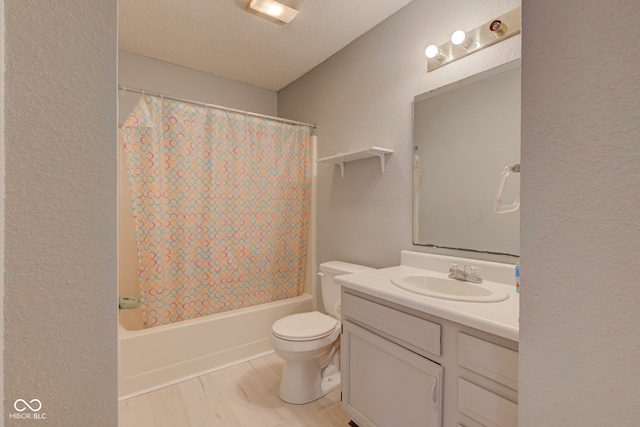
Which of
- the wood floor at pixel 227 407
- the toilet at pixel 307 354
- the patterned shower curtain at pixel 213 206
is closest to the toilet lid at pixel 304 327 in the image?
the toilet at pixel 307 354

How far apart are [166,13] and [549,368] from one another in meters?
2.49

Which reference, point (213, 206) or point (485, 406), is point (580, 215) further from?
point (213, 206)

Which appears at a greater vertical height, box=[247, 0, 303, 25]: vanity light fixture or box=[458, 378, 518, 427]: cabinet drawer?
box=[247, 0, 303, 25]: vanity light fixture

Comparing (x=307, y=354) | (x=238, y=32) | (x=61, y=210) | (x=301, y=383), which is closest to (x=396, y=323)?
(x=307, y=354)

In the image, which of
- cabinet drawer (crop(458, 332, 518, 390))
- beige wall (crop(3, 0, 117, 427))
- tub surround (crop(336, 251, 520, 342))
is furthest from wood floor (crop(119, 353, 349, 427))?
beige wall (crop(3, 0, 117, 427))

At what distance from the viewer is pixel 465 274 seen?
142 cm

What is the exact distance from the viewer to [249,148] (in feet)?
7.60

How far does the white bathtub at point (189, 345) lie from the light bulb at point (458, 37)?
214 cm

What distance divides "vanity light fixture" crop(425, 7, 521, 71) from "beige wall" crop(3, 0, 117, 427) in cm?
153

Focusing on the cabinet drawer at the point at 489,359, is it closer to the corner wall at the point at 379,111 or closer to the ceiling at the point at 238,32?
the corner wall at the point at 379,111

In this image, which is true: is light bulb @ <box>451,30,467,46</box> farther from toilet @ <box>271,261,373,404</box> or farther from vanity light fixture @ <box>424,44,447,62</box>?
toilet @ <box>271,261,373,404</box>

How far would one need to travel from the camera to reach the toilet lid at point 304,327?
65.7 inches

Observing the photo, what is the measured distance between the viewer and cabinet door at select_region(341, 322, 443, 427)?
1109 mm

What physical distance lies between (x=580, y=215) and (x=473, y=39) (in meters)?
1.35
